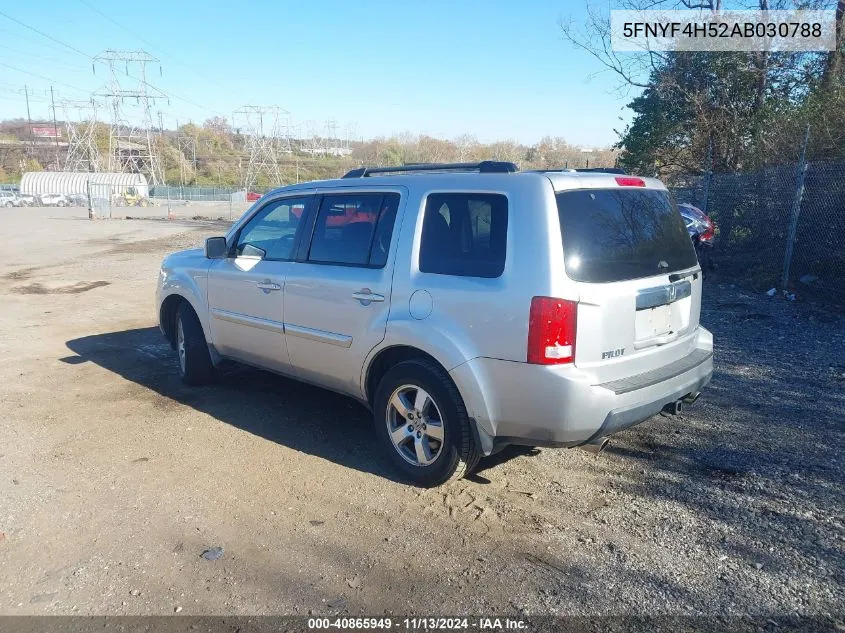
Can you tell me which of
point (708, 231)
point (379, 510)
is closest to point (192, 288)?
point (379, 510)

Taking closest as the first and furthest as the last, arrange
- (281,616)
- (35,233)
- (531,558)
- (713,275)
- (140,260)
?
(281,616) → (531,558) → (713,275) → (140,260) → (35,233)

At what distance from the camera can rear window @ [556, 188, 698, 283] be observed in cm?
348

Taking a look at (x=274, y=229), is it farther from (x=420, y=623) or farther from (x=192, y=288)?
(x=420, y=623)

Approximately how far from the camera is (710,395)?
223 inches

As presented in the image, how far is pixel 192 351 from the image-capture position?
5910mm

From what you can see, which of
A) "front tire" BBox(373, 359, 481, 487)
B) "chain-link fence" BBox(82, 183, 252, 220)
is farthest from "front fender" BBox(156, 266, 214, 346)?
"chain-link fence" BBox(82, 183, 252, 220)

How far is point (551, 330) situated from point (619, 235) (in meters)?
0.79

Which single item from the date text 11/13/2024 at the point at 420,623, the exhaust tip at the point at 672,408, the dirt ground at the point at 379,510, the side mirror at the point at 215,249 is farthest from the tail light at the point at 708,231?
the date text 11/13/2024 at the point at 420,623

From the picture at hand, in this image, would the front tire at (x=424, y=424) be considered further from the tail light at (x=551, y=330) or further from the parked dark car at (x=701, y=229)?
the parked dark car at (x=701, y=229)

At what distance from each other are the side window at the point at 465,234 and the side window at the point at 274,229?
1.38m

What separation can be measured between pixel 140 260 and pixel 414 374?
14482 millimetres

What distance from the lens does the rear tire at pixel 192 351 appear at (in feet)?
19.4

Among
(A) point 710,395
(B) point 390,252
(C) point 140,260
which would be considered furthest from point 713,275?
(C) point 140,260

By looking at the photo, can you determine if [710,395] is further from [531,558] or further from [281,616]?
[281,616]
